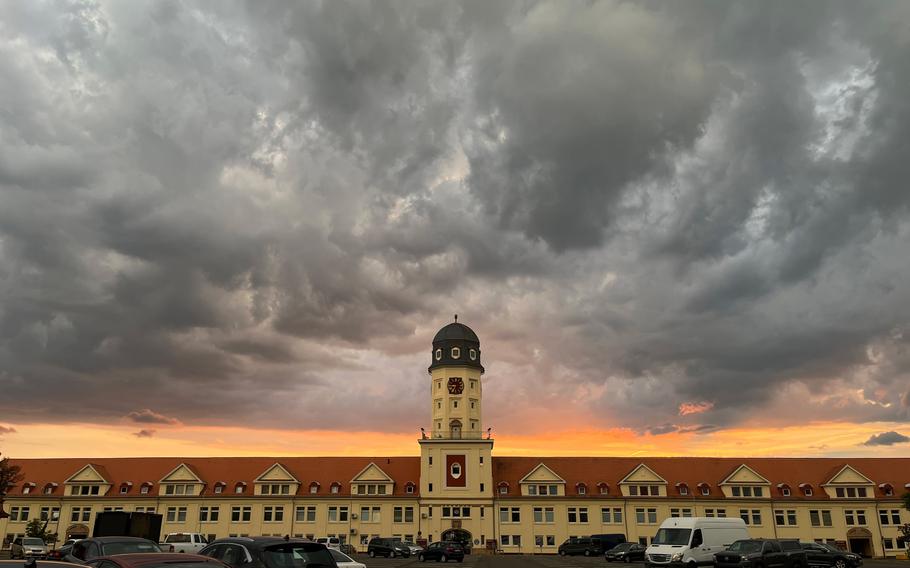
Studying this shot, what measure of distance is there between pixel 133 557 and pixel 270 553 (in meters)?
5.42

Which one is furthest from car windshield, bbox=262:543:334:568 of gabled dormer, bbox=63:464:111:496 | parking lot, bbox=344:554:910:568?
gabled dormer, bbox=63:464:111:496

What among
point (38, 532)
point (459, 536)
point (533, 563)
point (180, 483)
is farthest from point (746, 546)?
point (38, 532)

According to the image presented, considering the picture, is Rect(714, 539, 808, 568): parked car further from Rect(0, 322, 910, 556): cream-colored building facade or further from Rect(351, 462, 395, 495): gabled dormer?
Rect(351, 462, 395, 495): gabled dormer

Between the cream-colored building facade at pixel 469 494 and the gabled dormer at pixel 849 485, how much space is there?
4.8 inches

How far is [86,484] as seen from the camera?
82000mm

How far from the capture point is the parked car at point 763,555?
3416 centimetres

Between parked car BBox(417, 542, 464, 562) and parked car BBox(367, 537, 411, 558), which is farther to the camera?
parked car BBox(367, 537, 411, 558)

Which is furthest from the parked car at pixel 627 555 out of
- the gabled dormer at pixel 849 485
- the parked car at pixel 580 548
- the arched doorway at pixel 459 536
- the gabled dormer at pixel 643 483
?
the gabled dormer at pixel 849 485

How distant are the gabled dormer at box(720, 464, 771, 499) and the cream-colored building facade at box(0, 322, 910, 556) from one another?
0.39 ft

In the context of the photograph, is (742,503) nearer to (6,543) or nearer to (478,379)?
(478,379)

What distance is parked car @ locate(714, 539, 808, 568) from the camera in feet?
112

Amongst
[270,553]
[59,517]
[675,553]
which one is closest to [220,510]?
[59,517]

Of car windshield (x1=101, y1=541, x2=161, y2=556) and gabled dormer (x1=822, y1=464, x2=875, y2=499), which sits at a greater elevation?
gabled dormer (x1=822, y1=464, x2=875, y2=499)

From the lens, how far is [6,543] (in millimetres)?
77938
